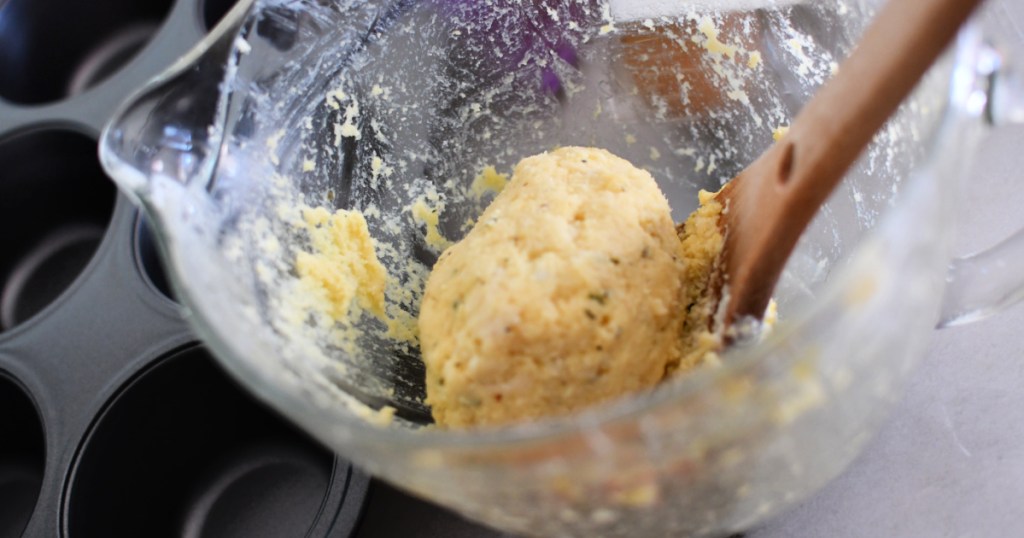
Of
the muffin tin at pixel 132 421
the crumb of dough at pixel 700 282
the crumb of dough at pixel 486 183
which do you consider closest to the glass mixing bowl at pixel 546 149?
the crumb of dough at pixel 486 183

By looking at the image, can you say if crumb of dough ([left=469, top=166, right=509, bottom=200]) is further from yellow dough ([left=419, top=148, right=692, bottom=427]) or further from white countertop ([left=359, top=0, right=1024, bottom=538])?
white countertop ([left=359, top=0, right=1024, bottom=538])

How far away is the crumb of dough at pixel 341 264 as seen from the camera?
0.83 meters

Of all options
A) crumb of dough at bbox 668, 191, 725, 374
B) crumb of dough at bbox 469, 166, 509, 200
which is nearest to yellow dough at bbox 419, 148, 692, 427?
crumb of dough at bbox 668, 191, 725, 374

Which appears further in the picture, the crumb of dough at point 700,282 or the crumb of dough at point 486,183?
the crumb of dough at point 486,183

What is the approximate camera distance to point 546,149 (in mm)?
1065

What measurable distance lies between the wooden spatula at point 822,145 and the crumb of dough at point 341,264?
1.23ft

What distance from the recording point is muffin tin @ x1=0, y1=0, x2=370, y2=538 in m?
0.97

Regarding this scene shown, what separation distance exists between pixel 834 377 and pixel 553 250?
11.1 inches

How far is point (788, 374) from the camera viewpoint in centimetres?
51

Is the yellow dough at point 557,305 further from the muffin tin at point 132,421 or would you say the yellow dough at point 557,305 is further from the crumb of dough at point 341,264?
the muffin tin at point 132,421

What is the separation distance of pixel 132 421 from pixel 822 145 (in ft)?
2.83

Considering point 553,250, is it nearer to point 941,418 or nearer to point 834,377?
point 834,377

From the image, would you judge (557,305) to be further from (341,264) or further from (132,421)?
(132,421)

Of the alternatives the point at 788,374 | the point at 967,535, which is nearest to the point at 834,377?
the point at 788,374
